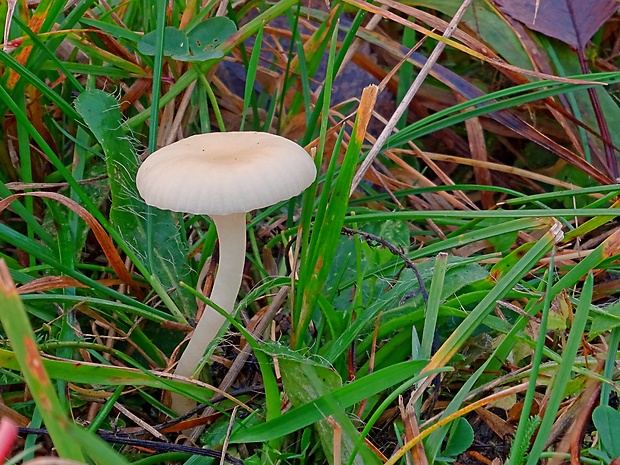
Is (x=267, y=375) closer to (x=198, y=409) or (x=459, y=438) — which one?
(x=198, y=409)

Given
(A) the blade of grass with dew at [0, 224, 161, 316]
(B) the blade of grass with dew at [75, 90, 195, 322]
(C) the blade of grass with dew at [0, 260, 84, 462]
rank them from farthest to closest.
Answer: (B) the blade of grass with dew at [75, 90, 195, 322], (A) the blade of grass with dew at [0, 224, 161, 316], (C) the blade of grass with dew at [0, 260, 84, 462]

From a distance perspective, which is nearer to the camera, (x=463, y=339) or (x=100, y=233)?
(x=463, y=339)

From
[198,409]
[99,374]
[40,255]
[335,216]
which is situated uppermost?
[335,216]

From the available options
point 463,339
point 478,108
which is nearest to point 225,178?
point 463,339

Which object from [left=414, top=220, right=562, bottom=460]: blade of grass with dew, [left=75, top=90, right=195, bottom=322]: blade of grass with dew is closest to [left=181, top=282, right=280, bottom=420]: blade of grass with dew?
[left=414, top=220, right=562, bottom=460]: blade of grass with dew

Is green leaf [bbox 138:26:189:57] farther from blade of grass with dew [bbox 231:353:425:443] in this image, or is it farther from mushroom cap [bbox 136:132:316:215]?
blade of grass with dew [bbox 231:353:425:443]

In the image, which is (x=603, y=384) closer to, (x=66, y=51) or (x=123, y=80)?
(x=123, y=80)
